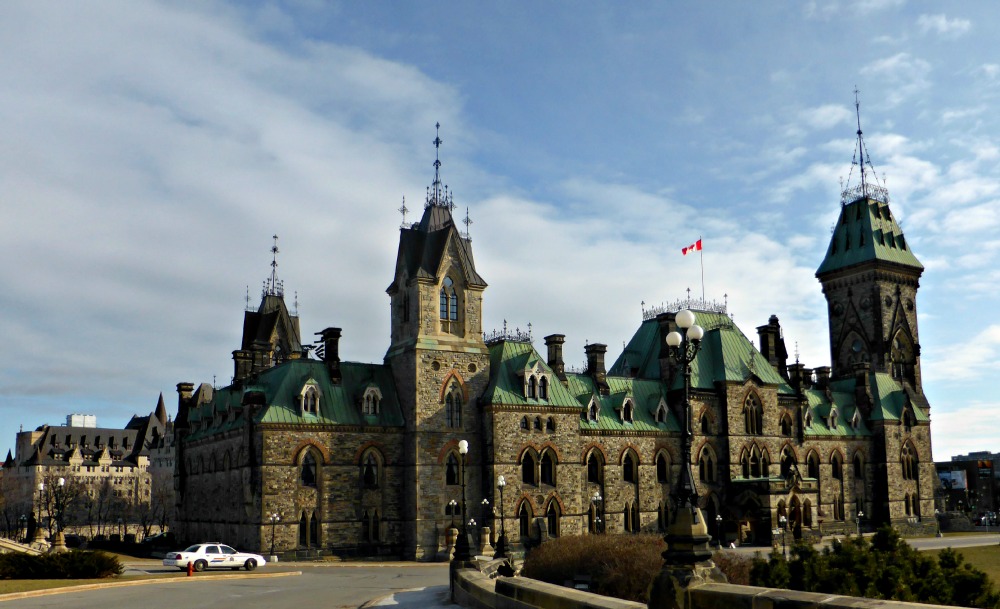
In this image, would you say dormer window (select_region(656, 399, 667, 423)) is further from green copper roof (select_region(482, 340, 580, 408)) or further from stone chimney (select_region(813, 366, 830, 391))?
stone chimney (select_region(813, 366, 830, 391))

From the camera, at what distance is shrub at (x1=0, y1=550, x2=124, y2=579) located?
1355 inches

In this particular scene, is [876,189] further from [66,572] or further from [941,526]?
[66,572]

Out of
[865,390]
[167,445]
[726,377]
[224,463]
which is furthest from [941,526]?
[167,445]

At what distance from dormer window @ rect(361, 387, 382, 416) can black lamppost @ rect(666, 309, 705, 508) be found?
34.3 meters

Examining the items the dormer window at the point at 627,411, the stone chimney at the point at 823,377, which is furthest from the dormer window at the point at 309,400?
the stone chimney at the point at 823,377

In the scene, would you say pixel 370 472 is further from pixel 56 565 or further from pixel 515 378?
pixel 56 565

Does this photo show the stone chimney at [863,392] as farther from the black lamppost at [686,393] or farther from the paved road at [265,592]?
the black lamppost at [686,393]

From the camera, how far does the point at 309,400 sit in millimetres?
51594

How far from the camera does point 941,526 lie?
82812mm

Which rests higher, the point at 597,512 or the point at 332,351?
the point at 332,351

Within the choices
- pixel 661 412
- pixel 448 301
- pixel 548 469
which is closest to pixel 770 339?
pixel 661 412

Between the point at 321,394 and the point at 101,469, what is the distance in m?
126

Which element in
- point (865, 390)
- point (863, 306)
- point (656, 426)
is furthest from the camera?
point (863, 306)

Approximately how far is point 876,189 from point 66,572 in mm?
82364
